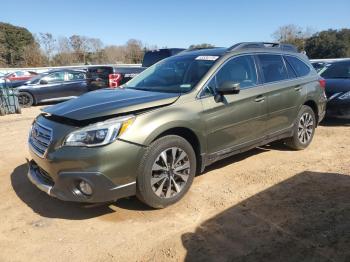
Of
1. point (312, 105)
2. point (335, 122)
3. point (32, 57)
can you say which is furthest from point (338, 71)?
point (32, 57)

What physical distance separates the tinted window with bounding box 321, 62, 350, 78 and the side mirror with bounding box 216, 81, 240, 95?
5971mm

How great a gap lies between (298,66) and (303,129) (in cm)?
110

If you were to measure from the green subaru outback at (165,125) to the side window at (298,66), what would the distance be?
184mm

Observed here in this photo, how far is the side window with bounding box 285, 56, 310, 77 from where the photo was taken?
6.18 metres

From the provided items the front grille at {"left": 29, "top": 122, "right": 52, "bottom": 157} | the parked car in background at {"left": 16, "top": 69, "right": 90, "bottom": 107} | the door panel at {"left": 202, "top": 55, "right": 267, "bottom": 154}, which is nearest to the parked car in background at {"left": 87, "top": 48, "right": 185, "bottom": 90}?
the parked car in background at {"left": 16, "top": 69, "right": 90, "bottom": 107}

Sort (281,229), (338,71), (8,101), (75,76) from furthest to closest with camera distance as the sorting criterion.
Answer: (75,76) → (8,101) → (338,71) → (281,229)

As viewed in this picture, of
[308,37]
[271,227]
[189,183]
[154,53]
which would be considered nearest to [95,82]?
[154,53]

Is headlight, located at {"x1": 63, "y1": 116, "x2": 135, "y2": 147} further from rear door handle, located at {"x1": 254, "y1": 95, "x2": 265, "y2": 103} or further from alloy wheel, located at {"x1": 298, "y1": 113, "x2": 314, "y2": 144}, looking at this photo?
alloy wheel, located at {"x1": 298, "y1": 113, "x2": 314, "y2": 144}

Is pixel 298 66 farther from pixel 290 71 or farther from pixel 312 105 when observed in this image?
pixel 312 105

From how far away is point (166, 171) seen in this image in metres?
4.12

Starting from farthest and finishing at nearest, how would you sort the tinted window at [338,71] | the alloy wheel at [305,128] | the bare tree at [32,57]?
1. the bare tree at [32,57]
2. the tinted window at [338,71]
3. the alloy wheel at [305,128]

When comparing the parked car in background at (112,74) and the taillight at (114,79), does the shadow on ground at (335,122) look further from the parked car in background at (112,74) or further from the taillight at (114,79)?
the taillight at (114,79)

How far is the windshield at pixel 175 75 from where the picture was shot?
15.5ft

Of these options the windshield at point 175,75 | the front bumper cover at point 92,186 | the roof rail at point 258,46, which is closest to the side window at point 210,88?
the windshield at point 175,75
